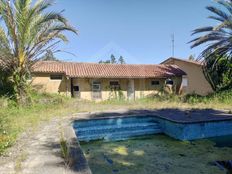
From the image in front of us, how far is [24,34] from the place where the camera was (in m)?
12.2

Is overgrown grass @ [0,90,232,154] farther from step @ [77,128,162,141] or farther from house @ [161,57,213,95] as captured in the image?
house @ [161,57,213,95]

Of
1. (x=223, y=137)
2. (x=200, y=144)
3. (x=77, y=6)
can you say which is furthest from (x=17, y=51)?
(x=223, y=137)

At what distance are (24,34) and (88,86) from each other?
8735mm

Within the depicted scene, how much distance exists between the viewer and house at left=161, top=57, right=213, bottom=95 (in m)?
21.4

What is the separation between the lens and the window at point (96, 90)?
20.3 metres

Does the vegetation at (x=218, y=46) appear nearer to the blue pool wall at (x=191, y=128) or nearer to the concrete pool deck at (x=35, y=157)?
the blue pool wall at (x=191, y=128)

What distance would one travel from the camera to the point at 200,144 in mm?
8656

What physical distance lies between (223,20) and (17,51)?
13959 millimetres

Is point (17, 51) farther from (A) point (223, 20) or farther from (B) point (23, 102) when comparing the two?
(A) point (223, 20)

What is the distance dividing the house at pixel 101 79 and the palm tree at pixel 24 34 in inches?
206

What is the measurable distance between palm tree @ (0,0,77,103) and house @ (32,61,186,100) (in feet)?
17.2

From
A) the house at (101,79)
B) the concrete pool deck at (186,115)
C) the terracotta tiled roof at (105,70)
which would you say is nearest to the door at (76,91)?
the house at (101,79)

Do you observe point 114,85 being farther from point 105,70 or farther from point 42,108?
point 42,108

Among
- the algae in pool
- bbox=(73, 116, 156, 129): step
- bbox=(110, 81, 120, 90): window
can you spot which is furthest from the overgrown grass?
bbox=(110, 81, 120, 90): window
